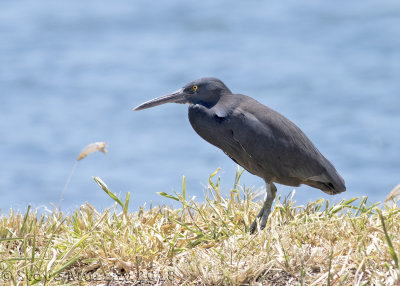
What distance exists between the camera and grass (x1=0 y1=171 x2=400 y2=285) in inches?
128

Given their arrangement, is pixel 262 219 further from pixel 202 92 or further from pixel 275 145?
pixel 202 92

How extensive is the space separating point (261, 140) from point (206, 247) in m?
0.79

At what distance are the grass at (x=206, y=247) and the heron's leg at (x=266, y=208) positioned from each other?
0.21 feet

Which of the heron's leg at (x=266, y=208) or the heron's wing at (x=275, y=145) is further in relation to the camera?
the heron's wing at (x=275, y=145)

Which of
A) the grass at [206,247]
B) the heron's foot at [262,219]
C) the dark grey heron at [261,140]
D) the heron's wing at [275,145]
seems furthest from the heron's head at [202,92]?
the heron's foot at [262,219]

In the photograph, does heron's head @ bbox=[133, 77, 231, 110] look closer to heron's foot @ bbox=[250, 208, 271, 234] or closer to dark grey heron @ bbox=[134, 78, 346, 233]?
dark grey heron @ bbox=[134, 78, 346, 233]

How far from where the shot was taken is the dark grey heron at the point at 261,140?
4.19 m

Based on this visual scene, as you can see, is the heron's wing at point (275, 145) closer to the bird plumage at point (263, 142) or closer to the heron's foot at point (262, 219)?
the bird plumage at point (263, 142)

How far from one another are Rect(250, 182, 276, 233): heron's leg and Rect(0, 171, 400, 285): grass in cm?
6

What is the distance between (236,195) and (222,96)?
0.63 m

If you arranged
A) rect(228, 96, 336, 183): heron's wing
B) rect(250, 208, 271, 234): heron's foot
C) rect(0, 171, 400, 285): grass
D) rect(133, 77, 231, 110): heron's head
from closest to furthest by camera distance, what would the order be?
rect(0, 171, 400, 285): grass → rect(250, 208, 271, 234): heron's foot → rect(228, 96, 336, 183): heron's wing → rect(133, 77, 231, 110): heron's head

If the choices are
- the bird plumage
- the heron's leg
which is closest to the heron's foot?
the heron's leg

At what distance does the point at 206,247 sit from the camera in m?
3.75

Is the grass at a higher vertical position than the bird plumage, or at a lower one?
lower
